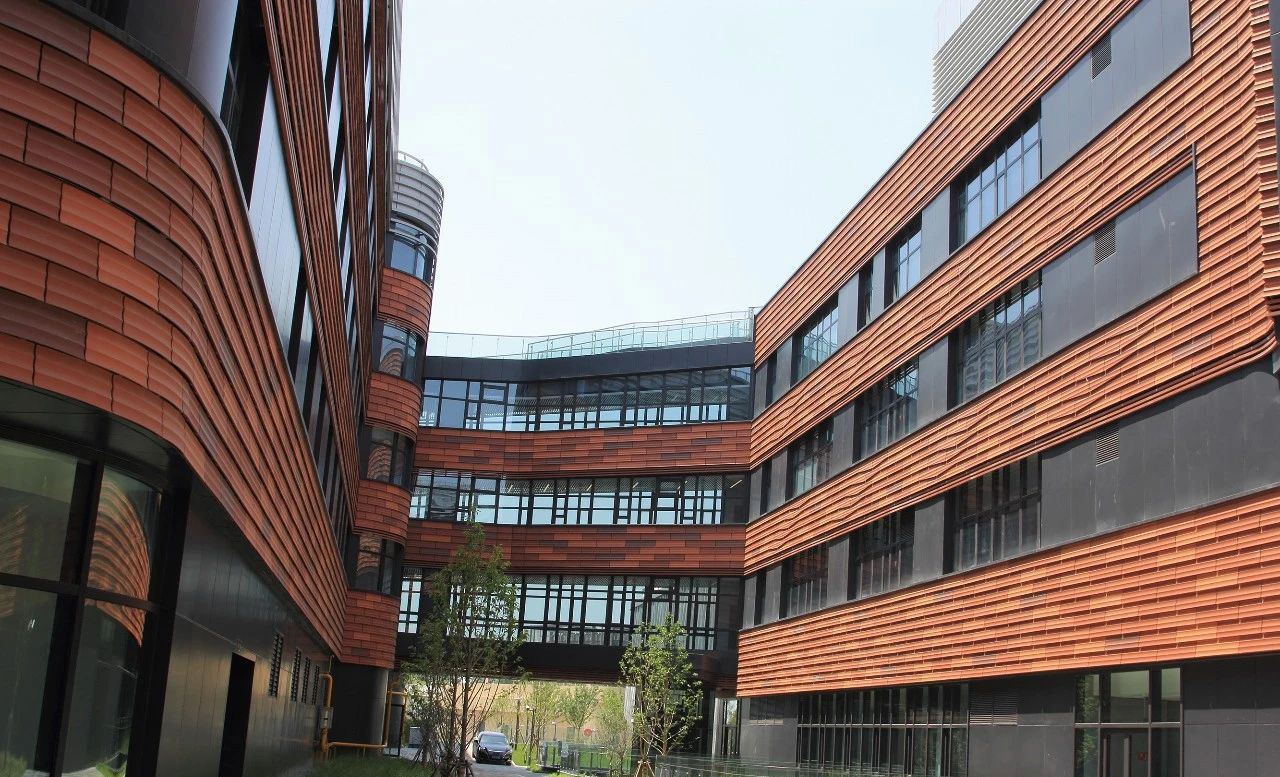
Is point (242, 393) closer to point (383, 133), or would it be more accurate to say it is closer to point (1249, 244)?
point (1249, 244)

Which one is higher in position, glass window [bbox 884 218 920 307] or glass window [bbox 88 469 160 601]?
glass window [bbox 884 218 920 307]

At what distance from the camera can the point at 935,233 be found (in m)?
27.8

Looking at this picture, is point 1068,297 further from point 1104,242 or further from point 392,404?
point 392,404

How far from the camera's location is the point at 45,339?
7.79 metres

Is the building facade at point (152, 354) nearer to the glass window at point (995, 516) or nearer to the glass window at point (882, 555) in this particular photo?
the glass window at point (995, 516)

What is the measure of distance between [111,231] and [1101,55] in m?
17.6

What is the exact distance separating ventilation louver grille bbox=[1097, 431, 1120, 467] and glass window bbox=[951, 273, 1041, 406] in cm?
271

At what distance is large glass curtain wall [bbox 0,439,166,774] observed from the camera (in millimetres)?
8461

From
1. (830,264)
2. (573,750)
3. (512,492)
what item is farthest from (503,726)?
(830,264)

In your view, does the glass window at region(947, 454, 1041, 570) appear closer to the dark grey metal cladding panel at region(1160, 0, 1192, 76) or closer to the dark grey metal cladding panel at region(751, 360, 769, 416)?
the dark grey metal cladding panel at region(1160, 0, 1192, 76)

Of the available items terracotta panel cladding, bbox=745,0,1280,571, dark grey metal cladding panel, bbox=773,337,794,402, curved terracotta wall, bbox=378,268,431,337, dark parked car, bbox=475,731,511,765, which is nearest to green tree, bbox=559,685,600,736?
dark parked car, bbox=475,731,511,765

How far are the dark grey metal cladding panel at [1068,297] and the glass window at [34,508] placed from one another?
16.1 meters

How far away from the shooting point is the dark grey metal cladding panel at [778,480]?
3781 cm

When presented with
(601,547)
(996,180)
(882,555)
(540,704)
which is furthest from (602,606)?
(540,704)
